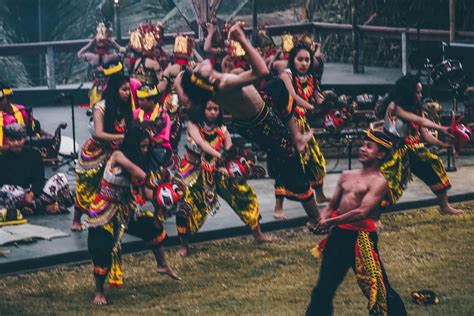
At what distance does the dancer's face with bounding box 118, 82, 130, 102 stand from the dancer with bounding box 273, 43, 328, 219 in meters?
2.66

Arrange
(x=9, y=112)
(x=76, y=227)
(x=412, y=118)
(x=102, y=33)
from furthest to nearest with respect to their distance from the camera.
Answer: (x=102, y=33) < (x=9, y=112) < (x=412, y=118) < (x=76, y=227)

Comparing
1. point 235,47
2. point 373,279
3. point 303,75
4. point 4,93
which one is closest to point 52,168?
point 4,93

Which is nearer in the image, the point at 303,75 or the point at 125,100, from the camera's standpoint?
the point at 125,100

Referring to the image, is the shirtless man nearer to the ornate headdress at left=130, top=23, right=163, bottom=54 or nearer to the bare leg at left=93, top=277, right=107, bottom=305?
the bare leg at left=93, top=277, right=107, bottom=305

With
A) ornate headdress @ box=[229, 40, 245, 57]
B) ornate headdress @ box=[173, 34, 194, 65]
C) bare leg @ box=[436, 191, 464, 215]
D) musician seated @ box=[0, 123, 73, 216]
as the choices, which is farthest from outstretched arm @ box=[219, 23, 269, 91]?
ornate headdress @ box=[173, 34, 194, 65]

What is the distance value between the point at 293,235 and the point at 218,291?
8.66 feet

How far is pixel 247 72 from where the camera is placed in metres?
9.22

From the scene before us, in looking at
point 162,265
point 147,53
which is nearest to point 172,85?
point 147,53

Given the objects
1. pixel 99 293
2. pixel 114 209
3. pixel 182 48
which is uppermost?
pixel 182 48

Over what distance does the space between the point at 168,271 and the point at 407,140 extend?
3709 millimetres

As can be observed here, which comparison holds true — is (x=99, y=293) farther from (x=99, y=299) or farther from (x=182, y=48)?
(x=182, y=48)

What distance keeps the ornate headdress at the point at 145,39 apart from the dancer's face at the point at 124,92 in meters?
7.98

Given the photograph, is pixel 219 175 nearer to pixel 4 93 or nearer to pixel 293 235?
pixel 293 235

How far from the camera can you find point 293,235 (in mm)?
12109
